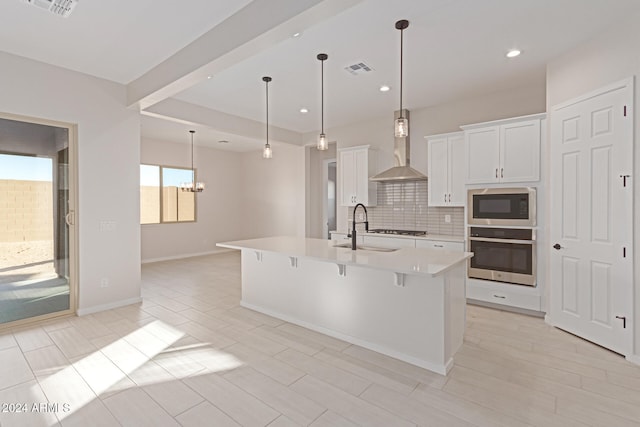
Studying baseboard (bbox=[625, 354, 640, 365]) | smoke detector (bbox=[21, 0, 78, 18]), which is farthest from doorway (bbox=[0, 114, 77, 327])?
baseboard (bbox=[625, 354, 640, 365])

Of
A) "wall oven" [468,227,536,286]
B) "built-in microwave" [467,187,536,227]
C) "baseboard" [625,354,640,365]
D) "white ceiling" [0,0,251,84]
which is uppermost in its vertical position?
"white ceiling" [0,0,251,84]

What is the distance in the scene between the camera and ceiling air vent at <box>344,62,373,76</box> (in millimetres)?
3531

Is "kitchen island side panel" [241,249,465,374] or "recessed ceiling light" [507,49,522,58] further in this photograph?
"recessed ceiling light" [507,49,522,58]

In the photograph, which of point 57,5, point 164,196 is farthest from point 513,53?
point 164,196

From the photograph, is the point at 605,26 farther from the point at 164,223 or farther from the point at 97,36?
the point at 164,223

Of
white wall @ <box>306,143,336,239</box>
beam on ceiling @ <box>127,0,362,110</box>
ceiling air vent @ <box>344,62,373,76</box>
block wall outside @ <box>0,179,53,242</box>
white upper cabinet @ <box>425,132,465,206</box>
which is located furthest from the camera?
white wall @ <box>306,143,336,239</box>

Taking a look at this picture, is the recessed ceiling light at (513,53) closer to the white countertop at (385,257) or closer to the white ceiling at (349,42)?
the white ceiling at (349,42)

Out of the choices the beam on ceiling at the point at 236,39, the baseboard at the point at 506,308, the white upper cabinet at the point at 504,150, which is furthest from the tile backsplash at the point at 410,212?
the beam on ceiling at the point at 236,39

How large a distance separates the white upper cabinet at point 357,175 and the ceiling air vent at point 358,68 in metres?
1.78

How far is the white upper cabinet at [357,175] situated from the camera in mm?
5410

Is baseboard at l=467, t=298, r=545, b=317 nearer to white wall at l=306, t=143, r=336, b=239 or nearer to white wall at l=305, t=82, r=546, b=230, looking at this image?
white wall at l=305, t=82, r=546, b=230

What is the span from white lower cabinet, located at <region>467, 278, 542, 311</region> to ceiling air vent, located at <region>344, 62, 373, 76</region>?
9.68 ft

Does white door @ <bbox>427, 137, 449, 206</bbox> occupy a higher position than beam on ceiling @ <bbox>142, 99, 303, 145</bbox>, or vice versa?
beam on ceiling @ <bbox>142, 99, 303, 145</bbox>

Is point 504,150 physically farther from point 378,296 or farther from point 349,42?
point 378,296
